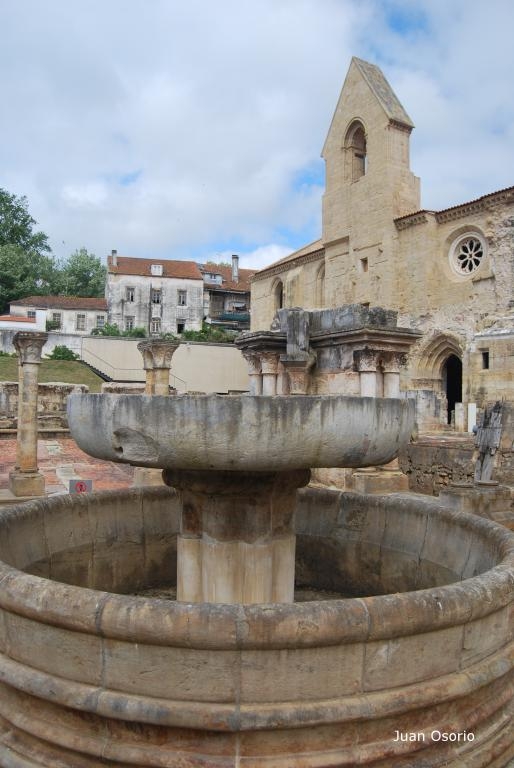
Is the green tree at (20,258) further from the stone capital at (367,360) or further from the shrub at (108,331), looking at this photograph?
the stone capital at (367,360)

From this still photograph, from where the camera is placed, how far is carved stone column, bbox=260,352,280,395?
42.0 feet

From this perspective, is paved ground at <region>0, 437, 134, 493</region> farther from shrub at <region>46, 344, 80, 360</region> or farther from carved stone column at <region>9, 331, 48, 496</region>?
shrub at <region>46, 344, 80, 360</region>

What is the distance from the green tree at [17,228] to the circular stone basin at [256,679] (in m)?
53.4

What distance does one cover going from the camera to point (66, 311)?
47.7 meters

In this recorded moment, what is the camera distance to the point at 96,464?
15797mm

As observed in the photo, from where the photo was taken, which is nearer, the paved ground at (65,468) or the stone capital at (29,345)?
the stone capital at (29,345)

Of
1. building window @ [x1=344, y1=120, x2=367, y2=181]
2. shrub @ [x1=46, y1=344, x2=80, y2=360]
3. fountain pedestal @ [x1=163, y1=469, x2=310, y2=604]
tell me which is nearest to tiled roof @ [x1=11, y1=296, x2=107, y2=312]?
shrub @ [x1=46, y1=344, x2=80, y2=360]

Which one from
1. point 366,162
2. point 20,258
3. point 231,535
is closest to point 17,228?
point 20,258

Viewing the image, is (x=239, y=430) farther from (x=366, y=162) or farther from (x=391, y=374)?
(x=366, y=162)

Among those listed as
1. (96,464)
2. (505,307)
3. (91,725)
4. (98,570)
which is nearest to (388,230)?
(505,307)

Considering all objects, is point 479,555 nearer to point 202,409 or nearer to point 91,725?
point 202,409

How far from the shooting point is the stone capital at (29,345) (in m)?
11.0

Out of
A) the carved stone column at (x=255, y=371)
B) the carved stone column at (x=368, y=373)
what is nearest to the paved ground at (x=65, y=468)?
the carved stone column at (x=255, y=371)

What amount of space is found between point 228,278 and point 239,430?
55619mm
